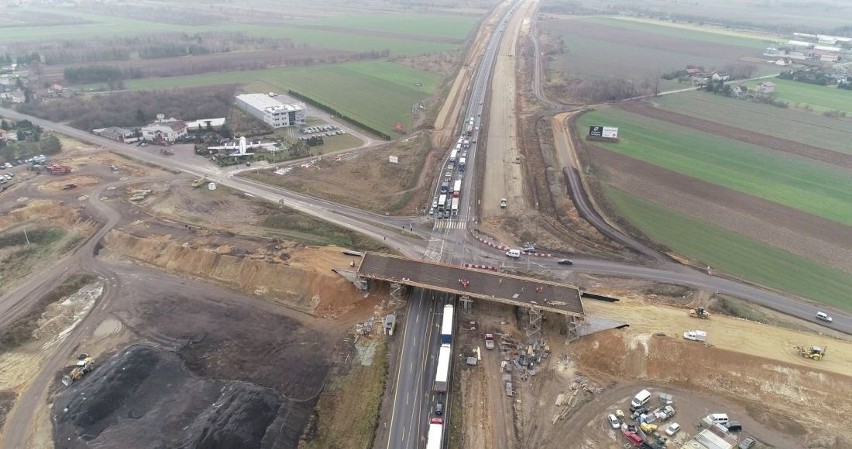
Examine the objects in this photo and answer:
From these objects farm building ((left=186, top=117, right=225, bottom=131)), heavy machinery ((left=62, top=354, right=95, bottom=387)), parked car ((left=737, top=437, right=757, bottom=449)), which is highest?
farm building ((left=186, top=117, right=225, bottom=131))

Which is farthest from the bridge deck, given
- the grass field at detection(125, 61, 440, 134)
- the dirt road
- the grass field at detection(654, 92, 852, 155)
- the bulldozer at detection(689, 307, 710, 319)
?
the grass field at detection(654, 92, 852, 155)

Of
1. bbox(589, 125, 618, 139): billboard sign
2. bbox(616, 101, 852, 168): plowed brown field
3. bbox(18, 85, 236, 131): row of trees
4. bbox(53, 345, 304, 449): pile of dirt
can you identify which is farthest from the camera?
bbox(18, 85, 236, 131): row of trees

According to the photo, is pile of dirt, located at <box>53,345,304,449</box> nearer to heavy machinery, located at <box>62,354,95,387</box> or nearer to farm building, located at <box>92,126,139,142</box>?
heavy machinery, located at <box>62,354,95,387</box>

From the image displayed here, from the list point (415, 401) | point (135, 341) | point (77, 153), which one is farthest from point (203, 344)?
point (77, 153)

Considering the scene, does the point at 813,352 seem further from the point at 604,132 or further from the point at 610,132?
the point at 604,132

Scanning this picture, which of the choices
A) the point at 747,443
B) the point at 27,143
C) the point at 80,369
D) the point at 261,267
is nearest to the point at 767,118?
the point at 747,443

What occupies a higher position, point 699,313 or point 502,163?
point 502,163

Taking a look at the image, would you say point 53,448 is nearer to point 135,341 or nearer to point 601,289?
point 135,341
